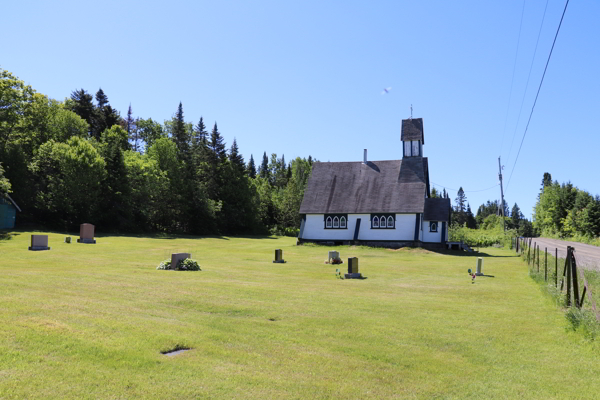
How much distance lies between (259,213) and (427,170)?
3792 cm

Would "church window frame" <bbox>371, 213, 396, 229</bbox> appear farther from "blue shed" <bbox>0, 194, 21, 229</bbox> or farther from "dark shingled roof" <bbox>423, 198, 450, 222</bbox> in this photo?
"blue shed" <bbox>0, 194, 21, 229</bbox>

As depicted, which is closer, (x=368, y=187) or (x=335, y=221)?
(x=335, y=221)

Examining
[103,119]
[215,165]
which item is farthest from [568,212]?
[103,119]

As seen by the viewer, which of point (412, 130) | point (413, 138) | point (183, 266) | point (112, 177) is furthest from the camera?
point (112, 177)

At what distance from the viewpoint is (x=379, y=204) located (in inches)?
2032

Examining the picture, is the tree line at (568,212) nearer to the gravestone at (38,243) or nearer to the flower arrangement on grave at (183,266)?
the flower arrangement on grave at (183,266)

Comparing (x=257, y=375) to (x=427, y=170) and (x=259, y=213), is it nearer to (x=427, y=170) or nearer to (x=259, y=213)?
(x=427, y=170)

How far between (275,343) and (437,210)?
146ft

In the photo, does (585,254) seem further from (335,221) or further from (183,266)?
(183,266)

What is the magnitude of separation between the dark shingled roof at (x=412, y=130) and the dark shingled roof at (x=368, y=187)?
259 centimetres

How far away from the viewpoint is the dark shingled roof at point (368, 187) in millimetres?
51238

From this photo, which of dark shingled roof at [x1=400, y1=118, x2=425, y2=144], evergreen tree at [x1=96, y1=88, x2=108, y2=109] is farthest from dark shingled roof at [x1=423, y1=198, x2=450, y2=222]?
evergreen tree at [x1=96, y1=88, x2=108, y2=109]

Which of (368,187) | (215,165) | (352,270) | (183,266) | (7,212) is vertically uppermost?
(215,165)

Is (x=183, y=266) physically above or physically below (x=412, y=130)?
below
